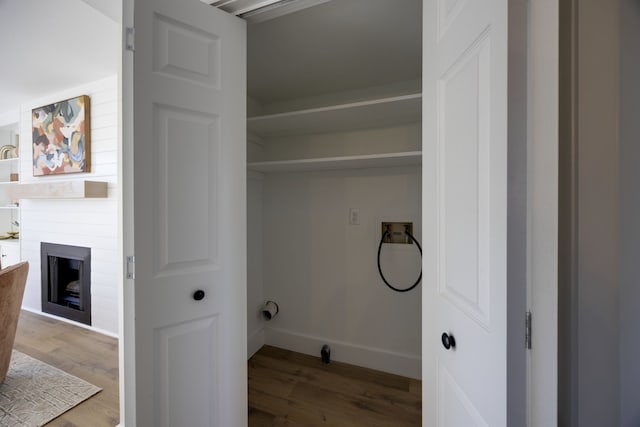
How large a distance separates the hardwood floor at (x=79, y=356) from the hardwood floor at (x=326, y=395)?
0.92m

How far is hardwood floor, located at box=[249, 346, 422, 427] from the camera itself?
5.01 ft

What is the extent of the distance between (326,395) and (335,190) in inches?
59.3

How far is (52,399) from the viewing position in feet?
5.56

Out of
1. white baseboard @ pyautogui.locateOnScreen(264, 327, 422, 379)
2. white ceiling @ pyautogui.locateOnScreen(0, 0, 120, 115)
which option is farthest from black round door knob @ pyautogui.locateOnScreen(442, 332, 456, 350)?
white ceiling @ pyautogui.locateOnScreen(0, 0, 120, 115)

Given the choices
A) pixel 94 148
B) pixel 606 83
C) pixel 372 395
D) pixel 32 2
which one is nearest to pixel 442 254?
pixel 606 83

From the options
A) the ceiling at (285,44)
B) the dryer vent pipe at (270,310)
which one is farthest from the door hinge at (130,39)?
the dryer vent pipe at (270,310)

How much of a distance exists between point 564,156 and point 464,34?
1.50 feet

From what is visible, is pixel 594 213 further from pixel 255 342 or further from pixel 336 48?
pixel 255 342

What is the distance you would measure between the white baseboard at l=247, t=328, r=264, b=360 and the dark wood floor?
0.19ft

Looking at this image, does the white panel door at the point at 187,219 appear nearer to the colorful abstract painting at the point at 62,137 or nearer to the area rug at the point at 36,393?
the area rug at the point at 36,393

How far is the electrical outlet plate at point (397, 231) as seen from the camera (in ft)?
6.33

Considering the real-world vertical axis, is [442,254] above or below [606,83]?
below

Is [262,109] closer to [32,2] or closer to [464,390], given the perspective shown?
[32,2]

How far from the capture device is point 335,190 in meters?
2.14
